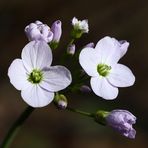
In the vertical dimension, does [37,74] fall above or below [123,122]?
above

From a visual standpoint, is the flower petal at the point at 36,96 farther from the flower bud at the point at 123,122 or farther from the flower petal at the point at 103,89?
the flower bud at the point at 123,122

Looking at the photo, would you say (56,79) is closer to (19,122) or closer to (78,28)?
(19,122)

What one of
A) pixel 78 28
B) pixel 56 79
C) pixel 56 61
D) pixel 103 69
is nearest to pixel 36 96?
pixel 56 79

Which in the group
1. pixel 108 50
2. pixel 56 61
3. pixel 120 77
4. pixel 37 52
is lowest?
pixel 56 61

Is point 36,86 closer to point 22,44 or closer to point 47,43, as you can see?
point 47,43

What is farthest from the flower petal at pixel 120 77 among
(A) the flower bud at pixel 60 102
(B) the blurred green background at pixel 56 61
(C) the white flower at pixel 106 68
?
(B) the blurred green background at pixel 56 61

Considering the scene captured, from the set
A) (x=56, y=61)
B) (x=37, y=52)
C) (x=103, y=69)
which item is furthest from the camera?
(x=56, y=61)
